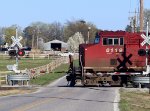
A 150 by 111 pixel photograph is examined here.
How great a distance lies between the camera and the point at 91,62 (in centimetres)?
4103

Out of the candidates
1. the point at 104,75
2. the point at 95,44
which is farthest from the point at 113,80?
the point at 95,44

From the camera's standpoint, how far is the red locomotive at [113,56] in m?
40.4

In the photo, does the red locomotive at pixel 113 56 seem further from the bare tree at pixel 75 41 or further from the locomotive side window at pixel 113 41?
the bare tree at pixel 75 41

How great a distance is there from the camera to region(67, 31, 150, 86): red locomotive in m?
40.4

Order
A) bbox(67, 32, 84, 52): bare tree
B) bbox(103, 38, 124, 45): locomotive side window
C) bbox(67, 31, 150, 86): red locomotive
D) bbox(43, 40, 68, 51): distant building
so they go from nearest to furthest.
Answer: bbox(67, 31, 150, 86): red locomotive, bbox(103, 38, 124, 45): locomotive side window, bbox(67, 32, 84, 52): bare tree, bbox(43, 40, 68, 51): distant building

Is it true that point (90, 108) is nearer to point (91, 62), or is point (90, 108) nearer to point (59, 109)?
point (59, 109)

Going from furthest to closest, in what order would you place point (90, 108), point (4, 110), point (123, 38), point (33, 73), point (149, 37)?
point (33, 73), point (123, 38), point (149, 37), point (90, 108), point (4, 110)

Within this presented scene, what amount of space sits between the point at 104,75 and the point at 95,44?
9.48ft

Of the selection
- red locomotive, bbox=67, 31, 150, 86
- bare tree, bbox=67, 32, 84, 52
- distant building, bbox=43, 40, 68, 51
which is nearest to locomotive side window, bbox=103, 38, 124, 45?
red locomotive, bbox=67, 31, 150, 86

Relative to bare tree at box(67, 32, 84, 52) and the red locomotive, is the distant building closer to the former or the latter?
bare tree at box(67, 32, 84, 52)

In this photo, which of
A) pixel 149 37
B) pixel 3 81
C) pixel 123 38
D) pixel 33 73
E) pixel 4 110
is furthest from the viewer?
pixel 33 73

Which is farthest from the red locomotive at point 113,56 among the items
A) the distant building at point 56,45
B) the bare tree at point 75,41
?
the distant building at point 56,45

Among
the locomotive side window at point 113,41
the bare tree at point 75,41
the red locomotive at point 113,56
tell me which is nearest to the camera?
the red locomotive at point 113,56

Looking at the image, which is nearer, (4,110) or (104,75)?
(4,110)
